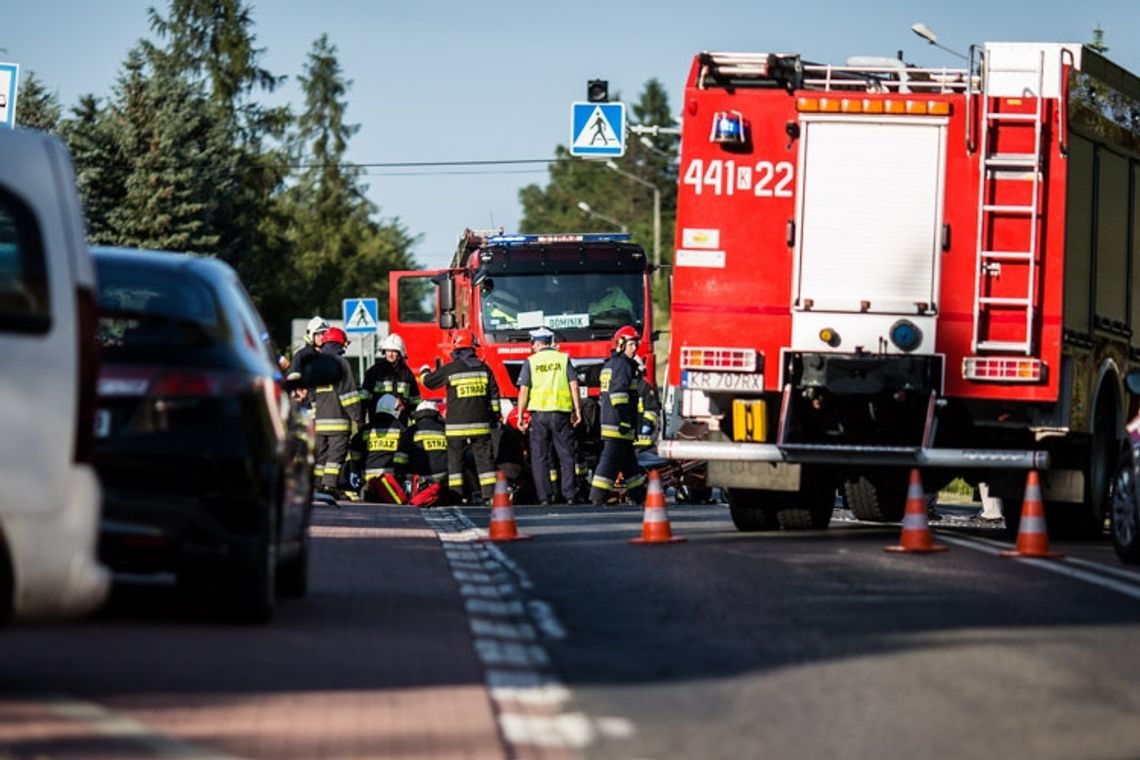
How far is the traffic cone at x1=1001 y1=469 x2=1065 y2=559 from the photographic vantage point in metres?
15.9

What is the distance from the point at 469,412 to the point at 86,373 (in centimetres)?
1744

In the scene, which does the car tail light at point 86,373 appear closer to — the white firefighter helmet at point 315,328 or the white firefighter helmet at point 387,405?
the white firefighter helmet at point 387,405

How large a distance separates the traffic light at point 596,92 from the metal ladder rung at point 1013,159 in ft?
64.7

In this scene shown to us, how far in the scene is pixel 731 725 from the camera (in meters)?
8.43

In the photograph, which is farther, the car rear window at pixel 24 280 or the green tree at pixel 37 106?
the green tree at pixel 37 106

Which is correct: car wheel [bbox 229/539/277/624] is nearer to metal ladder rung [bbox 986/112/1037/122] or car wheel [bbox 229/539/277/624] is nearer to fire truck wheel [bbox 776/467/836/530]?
metal ladder rung [bbox 986/112/1037/122]

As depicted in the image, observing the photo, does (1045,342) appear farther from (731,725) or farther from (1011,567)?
(731,725)

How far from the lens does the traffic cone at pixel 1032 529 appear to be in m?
15.9

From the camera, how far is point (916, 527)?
1619 centimetres

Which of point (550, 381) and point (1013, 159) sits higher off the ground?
point (1013, 159)

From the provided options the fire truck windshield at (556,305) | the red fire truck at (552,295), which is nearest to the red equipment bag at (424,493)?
the red fire truck at (552,295)

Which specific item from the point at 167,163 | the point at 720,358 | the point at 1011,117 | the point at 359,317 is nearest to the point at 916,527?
the point at 720,358

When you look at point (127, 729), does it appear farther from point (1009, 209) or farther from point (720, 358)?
point (1009, 209)

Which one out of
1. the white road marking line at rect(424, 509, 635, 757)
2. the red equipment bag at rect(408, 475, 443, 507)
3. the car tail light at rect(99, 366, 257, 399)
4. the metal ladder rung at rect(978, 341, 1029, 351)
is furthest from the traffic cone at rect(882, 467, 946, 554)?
the red equipment bag at rect(408, 475, 443, 507)
